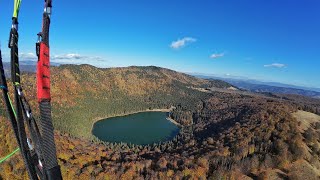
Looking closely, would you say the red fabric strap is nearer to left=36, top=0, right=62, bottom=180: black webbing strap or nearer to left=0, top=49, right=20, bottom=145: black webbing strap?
left=36, top=0, right=62, bottom=180: black webbing strap

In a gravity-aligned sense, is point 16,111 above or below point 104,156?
above

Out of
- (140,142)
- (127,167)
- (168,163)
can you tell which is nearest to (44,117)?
(127,167)

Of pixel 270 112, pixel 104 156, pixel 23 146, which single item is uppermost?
pixel 23 146

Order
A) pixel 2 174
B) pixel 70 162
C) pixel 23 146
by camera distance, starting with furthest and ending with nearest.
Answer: pixel 70 162, pixel 2 174, pixel 23 146

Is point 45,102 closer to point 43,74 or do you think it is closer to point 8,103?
point 43,74

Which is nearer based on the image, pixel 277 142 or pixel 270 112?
pixel 277 142

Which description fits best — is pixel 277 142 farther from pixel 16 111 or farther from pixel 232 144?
pixel 16 111

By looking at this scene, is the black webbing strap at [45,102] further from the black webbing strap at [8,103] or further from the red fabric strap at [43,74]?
the black webbing strap at [8,103]

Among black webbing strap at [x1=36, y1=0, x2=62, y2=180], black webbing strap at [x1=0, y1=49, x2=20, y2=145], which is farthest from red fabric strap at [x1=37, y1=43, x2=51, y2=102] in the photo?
black webbing strap at [x1=0, y1=49, x2=20, y2=145]

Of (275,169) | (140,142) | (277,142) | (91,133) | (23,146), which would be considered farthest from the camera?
(91,133)

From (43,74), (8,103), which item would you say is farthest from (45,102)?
(8,103)

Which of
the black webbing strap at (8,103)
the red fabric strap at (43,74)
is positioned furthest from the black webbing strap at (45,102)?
the black webbing strap at (8,103)
